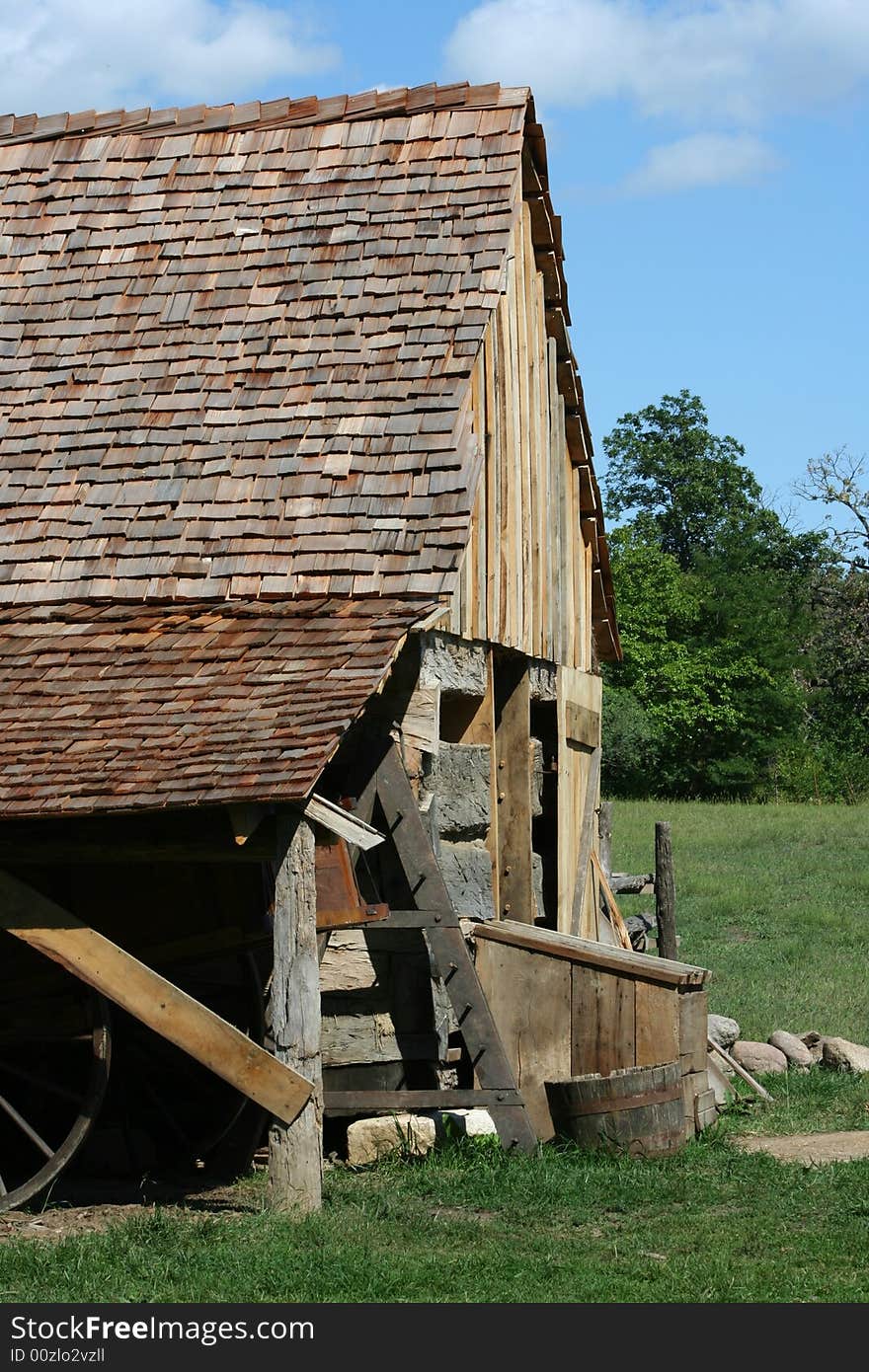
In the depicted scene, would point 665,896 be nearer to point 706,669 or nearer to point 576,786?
point 576,786

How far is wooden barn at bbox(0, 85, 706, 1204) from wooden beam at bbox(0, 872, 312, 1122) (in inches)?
0.6

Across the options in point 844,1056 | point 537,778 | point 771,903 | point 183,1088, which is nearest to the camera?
point 183,1088

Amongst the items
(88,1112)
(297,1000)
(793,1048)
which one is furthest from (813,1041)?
(88,1112)

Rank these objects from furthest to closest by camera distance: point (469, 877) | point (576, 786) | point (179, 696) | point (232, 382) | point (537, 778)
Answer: point (576, 786), point (537, 778), point (469, 877), point (232, 382), point (179, 696)

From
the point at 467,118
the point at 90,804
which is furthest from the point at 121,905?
the point at 467,118

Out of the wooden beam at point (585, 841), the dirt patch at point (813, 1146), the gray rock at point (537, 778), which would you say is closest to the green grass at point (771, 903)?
the wooden beam at point (585, 841)

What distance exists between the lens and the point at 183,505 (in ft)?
31.2

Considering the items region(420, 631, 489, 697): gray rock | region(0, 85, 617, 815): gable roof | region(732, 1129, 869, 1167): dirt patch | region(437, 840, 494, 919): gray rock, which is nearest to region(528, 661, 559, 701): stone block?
region(420, 631, 489, 697): gray rock

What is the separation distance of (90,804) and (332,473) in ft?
9.72

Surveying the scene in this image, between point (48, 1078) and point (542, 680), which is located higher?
point (542, 680)

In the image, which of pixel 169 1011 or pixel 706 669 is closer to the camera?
pixel 169 1011

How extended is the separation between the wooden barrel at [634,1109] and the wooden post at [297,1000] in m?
1.63

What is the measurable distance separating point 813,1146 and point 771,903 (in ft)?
38.5

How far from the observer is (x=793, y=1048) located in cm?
1175
